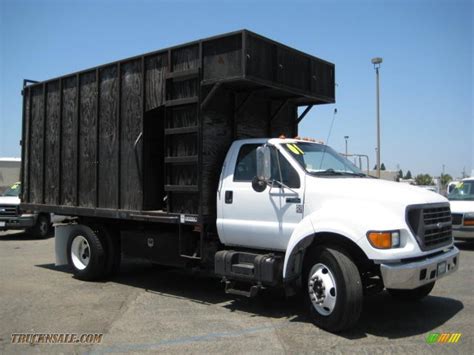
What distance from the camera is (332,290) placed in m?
5.74

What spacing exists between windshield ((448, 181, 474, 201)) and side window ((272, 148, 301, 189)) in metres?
8.94

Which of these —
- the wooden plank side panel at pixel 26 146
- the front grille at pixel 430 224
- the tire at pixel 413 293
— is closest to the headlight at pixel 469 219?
the tire at pixel 413 293

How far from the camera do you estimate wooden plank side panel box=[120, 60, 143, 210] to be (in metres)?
8.16

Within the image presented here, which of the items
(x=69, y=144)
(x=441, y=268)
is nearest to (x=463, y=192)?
(x=441, y=268)

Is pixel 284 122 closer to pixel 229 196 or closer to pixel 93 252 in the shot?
pixel 229 196

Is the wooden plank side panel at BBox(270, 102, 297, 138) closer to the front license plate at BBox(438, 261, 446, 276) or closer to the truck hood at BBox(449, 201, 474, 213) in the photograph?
the front license plate at BBox(438, 261, 446, 276)

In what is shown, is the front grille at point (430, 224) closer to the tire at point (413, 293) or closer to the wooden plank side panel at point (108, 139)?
the tire at point (413, 293)

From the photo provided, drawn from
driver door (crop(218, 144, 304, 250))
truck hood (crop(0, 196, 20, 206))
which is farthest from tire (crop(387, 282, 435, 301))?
truck hood (crop(0, 196, 20, 206))

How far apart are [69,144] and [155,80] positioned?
2.61m

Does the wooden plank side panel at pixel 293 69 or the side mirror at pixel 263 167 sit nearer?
the side mirror at pixel 263 167

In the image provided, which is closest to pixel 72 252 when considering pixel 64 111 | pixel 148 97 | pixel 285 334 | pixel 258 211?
pixel 64 111

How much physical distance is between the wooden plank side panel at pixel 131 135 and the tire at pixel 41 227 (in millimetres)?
9571

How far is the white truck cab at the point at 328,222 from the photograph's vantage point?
5.51 m

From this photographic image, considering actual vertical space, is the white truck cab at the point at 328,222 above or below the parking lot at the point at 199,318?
above
